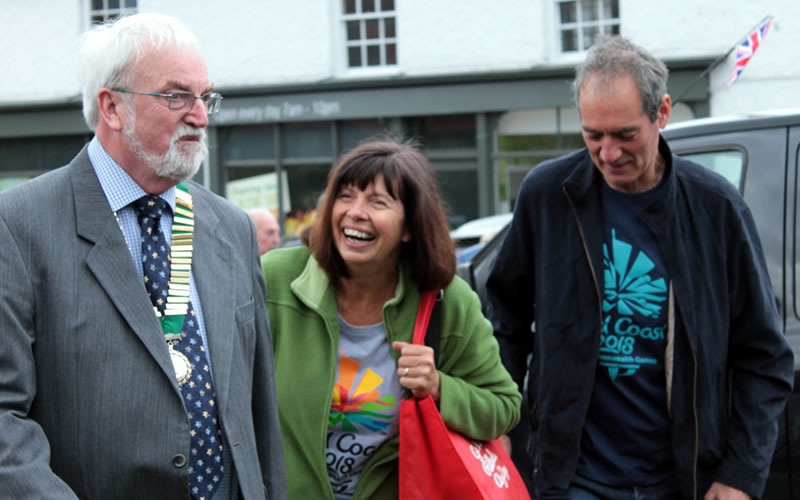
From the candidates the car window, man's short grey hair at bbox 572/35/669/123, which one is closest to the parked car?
the car window

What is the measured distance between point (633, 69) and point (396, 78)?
13590 mm

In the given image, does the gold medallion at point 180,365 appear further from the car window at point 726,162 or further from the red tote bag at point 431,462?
the car window at point 726,162

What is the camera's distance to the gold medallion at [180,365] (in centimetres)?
200

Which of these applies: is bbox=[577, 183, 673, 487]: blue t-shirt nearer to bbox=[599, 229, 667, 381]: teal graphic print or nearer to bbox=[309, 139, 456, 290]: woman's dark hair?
bbox=[599, 229, 667, 381]: teal graphic print

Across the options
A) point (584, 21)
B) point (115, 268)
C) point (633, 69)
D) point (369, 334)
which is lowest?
point (369, 334)

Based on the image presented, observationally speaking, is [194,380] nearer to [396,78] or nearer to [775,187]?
[775,187]

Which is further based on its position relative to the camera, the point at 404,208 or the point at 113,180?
the point at 404,208

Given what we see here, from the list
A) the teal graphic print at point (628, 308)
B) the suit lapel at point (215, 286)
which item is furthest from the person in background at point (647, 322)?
the suit lapel at point (215, 286)

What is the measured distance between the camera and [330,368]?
2562 mm

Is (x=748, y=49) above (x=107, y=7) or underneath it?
underneath

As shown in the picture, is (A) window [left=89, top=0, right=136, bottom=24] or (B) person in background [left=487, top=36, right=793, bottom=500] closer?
(B) person in background [left=487, top=36, right=793, bottom=500]

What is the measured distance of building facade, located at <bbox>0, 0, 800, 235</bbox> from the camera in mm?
14750

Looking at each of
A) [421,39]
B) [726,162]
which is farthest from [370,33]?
[726,162]

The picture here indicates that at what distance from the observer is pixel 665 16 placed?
14938mm
